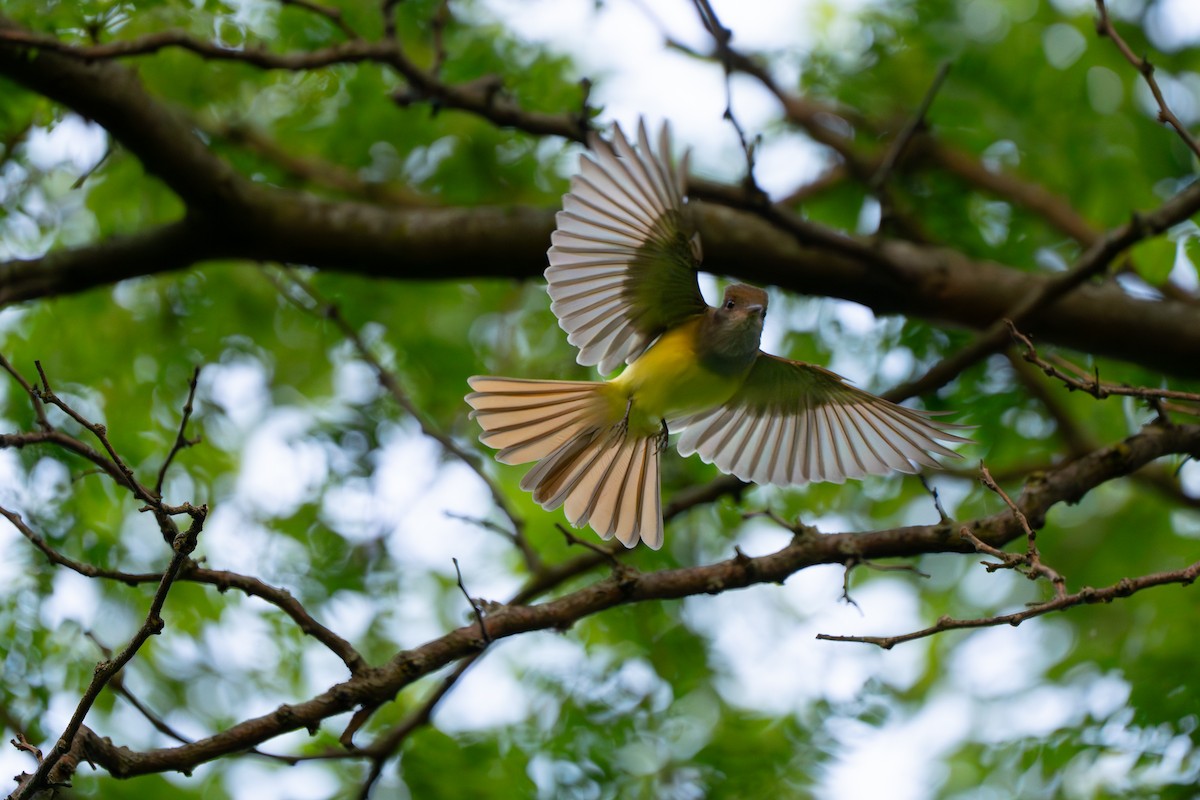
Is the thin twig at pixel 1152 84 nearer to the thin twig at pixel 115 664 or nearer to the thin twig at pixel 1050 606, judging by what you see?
the thin twig at pixel 1050 606

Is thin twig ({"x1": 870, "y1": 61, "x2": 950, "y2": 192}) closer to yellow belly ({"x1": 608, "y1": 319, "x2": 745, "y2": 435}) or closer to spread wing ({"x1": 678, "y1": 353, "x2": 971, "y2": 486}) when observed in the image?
spread wing ({"x1": 678, "y1": 353, "x2": 971, "y2": 486})

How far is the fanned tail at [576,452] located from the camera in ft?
12.9

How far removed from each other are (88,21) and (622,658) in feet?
11.1

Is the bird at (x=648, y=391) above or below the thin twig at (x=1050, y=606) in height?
above

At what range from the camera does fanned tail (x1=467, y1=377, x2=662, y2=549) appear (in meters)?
3.93

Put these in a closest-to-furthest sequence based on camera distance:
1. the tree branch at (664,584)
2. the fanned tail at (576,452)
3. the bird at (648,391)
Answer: the tree branch at (664,584), the bird at (648,391), the fanned tail at (576,452)

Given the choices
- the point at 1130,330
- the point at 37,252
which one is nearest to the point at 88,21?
the point at 37,252

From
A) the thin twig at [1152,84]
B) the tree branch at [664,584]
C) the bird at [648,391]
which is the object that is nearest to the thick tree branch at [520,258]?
A: the bird at [648,391]

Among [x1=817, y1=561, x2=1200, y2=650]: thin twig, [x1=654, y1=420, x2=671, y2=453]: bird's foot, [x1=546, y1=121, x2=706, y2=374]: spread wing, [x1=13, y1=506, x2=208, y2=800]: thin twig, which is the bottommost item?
[x1=817, y1=561, x2=1200, y2=650]: thin twig

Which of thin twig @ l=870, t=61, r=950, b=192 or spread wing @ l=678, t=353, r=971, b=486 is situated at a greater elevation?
thin twig @ l=870, t=61, r=950, b=192

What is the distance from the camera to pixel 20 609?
4352 millimetres

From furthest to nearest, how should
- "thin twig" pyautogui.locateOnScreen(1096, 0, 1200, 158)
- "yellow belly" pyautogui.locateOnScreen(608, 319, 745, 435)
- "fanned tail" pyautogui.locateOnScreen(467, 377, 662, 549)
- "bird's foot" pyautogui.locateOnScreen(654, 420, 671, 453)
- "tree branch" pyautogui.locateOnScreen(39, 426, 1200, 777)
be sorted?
"bird's foot" pyautogui.locateOnScreen(654, 420, 671, 453) → "yellow belly" pyautogui.locateOnScreen(608, 319, 745, 435) → "fanned tail" pyautogui.locateOnScreen(467, 377, 662, 549) → "thin twig" pyautogui.locateOnScreen(1096, 0, 1200, 158) → "tree branch" pyautogui.locateOnScreen(39, 426, 1200, 777)

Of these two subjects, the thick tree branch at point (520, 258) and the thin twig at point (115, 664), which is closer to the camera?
the thin twig at point (115, 664)

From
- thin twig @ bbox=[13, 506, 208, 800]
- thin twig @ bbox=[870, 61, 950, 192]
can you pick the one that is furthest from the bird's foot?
thin twig @ bbox=[13, 506, 208, 800]
